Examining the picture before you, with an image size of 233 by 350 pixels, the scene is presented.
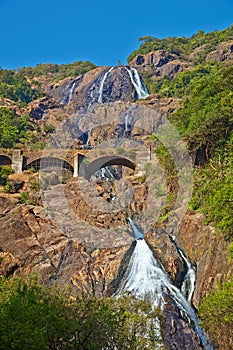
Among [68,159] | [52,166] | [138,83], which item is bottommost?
[52,166]

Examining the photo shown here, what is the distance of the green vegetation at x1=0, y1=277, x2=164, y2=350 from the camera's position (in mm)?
12398

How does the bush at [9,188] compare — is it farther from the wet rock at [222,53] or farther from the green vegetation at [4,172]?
the wet rock at [222,53]

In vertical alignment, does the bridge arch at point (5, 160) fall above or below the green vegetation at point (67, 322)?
above

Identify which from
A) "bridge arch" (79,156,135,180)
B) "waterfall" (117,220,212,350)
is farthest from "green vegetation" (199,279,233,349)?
"bridge arch" (79,156,135,180)

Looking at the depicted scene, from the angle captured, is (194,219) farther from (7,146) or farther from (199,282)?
(7,146)

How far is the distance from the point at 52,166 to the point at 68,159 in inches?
95.6

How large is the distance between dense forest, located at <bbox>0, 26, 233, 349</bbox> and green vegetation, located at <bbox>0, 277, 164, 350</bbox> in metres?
0.03

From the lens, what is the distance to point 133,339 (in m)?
15.2

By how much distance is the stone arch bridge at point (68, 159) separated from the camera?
49344 millimetres

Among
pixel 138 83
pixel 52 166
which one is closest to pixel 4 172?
pixel 52 166

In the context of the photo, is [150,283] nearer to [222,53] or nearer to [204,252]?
[204,252]

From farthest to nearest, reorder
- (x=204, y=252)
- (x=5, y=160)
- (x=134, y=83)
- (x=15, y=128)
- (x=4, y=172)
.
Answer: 1. (x=134, y=83)
2. (x=15, y=128)
3. (x=5, y=160)
4. (x=4, y=172)
5. (x=204, y=252)

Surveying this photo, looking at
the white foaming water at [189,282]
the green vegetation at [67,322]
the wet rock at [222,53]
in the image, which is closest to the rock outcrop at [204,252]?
the white foaming water at [189,282]

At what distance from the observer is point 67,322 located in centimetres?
1431
